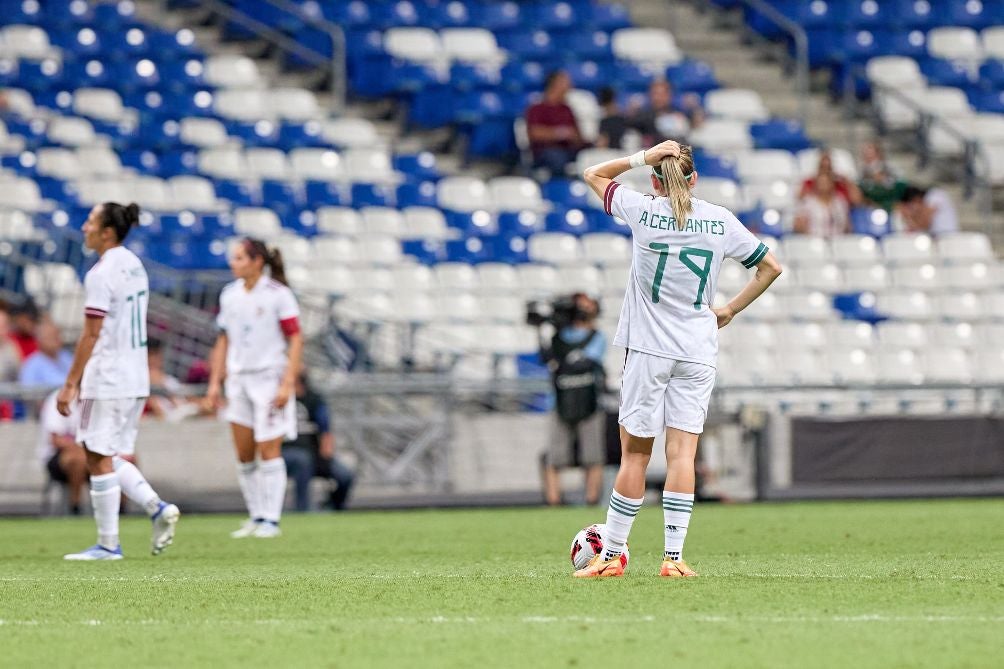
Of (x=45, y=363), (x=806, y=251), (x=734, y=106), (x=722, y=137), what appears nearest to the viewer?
(x=45, y=363)

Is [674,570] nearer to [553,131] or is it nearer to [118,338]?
[118,338]

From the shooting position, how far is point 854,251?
2245cm

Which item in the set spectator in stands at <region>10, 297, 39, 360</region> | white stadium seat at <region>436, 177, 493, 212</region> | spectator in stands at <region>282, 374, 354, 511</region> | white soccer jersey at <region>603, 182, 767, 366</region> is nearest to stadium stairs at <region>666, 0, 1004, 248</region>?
white stadium seat at <region>436, 177, 493, 212</region>

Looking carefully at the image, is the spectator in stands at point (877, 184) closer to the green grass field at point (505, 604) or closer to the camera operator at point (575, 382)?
the camera operator at point (575, 382)

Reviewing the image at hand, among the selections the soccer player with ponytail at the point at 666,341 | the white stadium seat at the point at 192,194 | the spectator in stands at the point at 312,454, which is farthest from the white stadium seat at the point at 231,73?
the soccer player with ponytail at the point at 666,341

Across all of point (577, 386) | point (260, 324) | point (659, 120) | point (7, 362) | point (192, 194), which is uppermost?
point (659, 120)

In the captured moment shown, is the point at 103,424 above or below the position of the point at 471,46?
below

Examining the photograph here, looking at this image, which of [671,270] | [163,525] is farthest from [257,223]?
[671,270]

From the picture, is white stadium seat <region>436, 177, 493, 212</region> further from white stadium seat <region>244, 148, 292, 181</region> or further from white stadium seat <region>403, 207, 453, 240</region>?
white stadium seat <region>244, 148, 292, 181</region>

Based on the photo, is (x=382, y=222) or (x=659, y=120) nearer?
(x=382, y=222)

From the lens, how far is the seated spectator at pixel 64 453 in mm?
16391

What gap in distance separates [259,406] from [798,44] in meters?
15.2

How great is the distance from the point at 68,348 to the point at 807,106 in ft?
40.2

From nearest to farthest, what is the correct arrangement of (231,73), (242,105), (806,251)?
(806,251)
(242,105)
(231,73)
